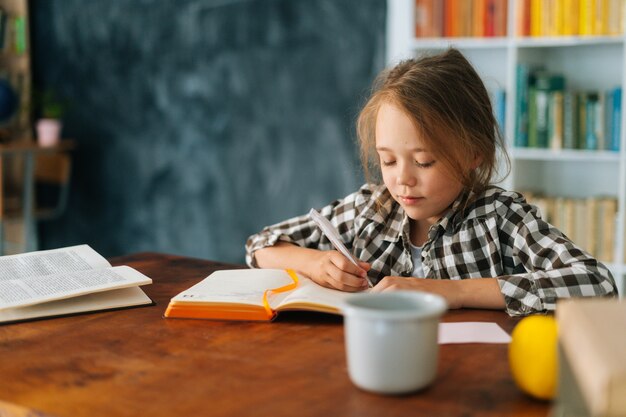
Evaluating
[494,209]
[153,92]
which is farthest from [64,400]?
[153,92]

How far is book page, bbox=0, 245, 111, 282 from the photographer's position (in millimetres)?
1359

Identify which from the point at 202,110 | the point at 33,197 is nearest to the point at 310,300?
the point at 202,110

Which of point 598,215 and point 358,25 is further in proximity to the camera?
point 358,25

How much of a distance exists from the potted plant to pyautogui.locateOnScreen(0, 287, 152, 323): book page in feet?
10.2

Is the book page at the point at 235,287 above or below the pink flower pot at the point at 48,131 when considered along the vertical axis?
below

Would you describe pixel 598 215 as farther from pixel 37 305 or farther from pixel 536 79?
pixel 37 305

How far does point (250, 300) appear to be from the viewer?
3.88 ft

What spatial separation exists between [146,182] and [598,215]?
7.65 ft

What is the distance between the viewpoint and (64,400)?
0.85 meters

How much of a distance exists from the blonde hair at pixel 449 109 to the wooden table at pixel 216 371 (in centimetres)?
37

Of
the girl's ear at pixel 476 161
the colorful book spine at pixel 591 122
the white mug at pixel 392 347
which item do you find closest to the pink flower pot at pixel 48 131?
the colorful book spine at pixel 591 122

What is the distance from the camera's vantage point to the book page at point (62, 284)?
1.21 m

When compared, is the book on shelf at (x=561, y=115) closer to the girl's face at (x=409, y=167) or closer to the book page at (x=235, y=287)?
the girl's face at (x=409, y=167)

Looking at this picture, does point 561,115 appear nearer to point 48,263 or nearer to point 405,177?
point 405,177
